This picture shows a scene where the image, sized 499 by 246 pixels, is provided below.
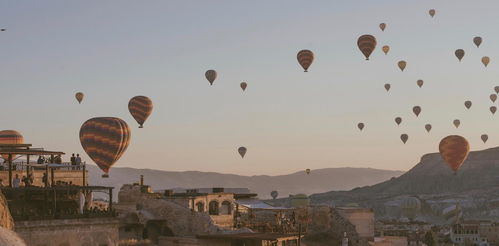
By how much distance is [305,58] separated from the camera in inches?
3723

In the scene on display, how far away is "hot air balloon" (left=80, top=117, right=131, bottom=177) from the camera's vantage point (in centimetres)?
6494

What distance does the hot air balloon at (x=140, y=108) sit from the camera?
80500mm

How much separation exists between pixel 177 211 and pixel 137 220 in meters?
3.45

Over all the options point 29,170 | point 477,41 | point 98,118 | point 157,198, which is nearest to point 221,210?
point 157,198

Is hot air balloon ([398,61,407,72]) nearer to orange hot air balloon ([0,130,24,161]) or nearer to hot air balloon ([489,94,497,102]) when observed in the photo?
hot air balloon ([489,94,497,102])

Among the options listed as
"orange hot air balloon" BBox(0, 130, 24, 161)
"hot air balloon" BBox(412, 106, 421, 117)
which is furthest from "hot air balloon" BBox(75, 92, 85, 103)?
"hot air balloon" BBox(412, 106, 421, 117)

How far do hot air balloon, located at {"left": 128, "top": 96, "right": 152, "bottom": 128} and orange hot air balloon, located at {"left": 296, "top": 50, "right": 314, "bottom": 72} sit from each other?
2222 centimetres

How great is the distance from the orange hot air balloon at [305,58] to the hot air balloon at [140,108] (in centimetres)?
2222

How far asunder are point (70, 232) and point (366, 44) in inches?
2265

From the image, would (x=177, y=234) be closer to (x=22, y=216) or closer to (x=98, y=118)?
(x=98, y=118)

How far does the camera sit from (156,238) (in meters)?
62.4

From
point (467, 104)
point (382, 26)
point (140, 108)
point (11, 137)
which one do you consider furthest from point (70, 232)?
point (467, 104)

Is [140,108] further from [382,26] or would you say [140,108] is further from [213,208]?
[382,26]

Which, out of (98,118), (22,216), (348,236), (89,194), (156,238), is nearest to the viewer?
(22,216)
